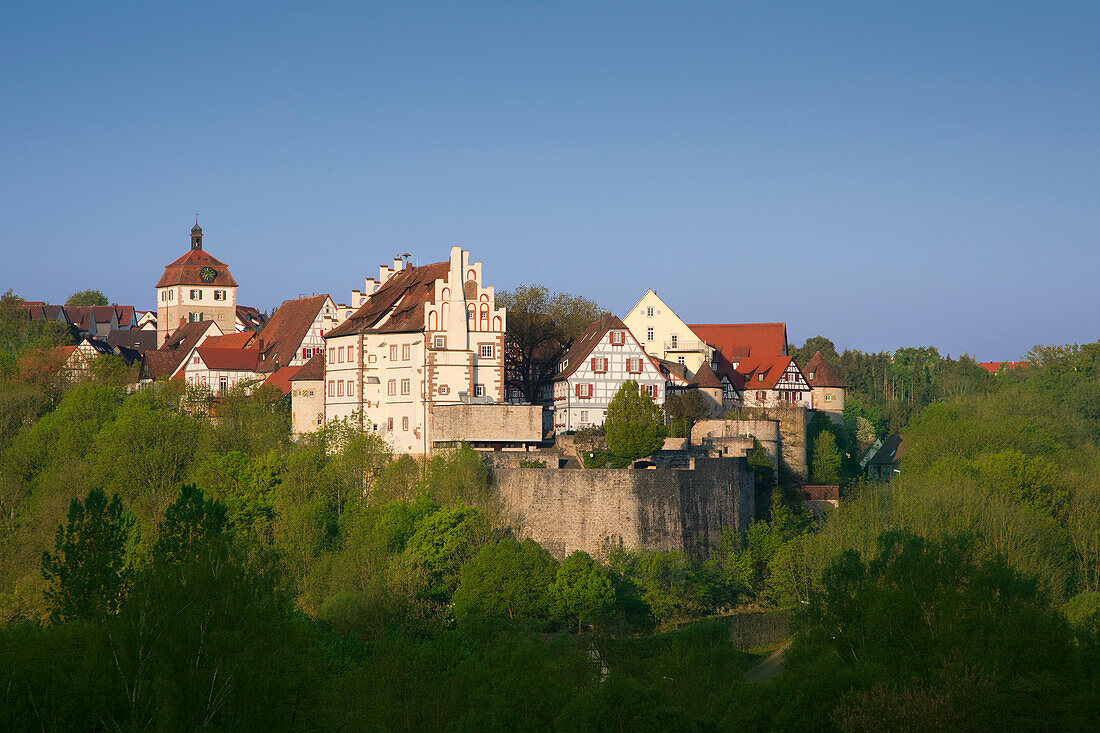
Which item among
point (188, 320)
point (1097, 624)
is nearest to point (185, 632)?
point (1097, 624)

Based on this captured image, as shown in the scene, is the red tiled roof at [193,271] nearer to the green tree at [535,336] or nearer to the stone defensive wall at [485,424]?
the green tree at [535,336]

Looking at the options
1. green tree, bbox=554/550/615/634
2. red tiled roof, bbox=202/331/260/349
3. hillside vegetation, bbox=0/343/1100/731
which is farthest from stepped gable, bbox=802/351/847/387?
red tiled roof, bbox=202/331/260/349

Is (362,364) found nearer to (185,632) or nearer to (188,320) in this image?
(185,632)

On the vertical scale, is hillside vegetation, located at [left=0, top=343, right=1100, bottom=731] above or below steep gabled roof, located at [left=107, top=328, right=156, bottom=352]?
below

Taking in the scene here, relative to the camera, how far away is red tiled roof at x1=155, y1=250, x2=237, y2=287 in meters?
97.0

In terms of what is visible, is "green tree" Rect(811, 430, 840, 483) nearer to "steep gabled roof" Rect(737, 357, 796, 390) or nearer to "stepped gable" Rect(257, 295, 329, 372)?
"steep gabled roof" Rect(737, 357, 796, 390)

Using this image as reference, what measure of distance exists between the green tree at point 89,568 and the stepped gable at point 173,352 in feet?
143

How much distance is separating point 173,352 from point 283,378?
16.9 meters

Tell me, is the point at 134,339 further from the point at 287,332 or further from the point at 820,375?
the point at 820,375

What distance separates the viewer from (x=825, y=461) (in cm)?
6775

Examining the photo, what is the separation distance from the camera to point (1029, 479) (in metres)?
60.0

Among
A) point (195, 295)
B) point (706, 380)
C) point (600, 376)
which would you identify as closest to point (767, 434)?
point (706, 380)

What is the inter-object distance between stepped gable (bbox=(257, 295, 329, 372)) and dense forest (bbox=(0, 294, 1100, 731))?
6126 mm

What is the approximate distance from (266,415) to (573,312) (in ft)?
60.5
